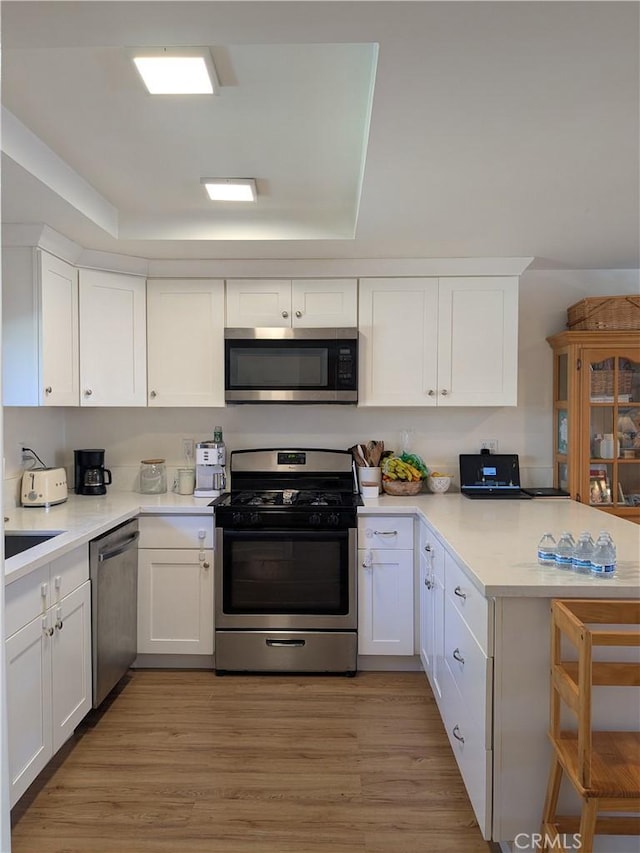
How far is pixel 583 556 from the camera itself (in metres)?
1.79

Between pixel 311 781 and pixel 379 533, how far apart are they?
3.98 feet

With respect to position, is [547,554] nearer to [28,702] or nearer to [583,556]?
[583,556]

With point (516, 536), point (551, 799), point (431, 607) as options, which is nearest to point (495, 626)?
point (551, 799)

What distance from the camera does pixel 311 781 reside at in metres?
2.16

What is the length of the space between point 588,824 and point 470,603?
663mm

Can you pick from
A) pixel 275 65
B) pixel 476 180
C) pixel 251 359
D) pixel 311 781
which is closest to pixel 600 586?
pixel 311 781

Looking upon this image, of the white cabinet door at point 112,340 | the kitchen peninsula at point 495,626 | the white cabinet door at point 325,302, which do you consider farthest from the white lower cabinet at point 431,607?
the white cabinet door at point 112,340

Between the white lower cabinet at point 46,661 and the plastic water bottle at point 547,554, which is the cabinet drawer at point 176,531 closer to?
the white lower cabinet at point 46,661

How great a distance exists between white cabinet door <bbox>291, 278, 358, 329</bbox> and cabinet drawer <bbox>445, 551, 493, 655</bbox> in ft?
5.01

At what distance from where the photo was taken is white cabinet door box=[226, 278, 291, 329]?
3.27 m

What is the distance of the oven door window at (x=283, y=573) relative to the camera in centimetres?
301

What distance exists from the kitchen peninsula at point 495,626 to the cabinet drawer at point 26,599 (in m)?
0.05

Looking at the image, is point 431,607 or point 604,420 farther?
point 604,420

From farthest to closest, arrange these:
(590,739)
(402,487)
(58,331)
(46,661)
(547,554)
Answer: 1. (402,487)
2. (58,331)
3. (46,661)
4. (547,554)
5. (590,739)
